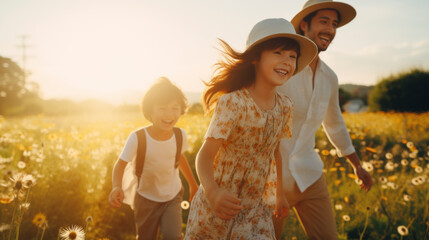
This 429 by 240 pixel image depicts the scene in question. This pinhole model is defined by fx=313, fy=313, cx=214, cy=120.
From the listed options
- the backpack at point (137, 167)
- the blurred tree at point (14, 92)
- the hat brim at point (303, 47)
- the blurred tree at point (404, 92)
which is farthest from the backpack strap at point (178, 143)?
the blurred tree at point (14, 92)

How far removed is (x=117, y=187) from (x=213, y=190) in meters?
1.23

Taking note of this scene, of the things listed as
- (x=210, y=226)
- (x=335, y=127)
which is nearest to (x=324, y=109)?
(x=335, y=127)

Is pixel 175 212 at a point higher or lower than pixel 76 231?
lower

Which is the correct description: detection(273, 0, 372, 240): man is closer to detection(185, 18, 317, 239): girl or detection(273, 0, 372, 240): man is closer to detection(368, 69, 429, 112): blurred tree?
detection(185, 18, 317, 239): girl

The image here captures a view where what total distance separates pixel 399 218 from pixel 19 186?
13.3 feet

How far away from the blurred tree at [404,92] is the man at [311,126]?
74.0 ft

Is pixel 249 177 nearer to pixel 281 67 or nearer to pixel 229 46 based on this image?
pixel 281 67

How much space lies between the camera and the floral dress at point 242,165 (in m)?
1.68

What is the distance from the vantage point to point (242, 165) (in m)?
1.83

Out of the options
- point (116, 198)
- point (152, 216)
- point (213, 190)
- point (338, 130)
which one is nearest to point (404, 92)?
point (338, 130)

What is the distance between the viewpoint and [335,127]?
2914 mm

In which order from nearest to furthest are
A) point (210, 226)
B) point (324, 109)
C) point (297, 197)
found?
point (210, 226), point (297, 197), point (324, 109)

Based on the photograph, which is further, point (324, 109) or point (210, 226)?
point (324, 109)

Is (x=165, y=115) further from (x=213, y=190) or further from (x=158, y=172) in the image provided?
(x=213, y=190)
